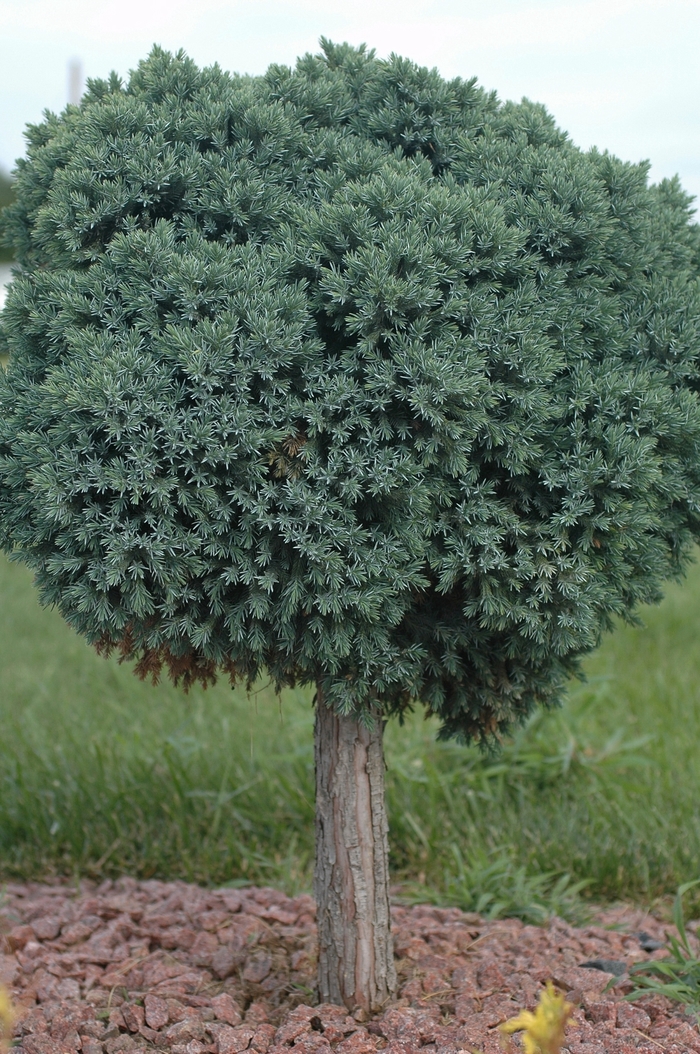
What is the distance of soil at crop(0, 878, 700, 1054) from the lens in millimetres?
2436

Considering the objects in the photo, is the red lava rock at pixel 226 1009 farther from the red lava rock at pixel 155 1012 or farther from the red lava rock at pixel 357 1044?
the red lava rock at pixel 357 1044

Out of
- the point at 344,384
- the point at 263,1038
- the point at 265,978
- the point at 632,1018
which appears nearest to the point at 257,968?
the point at 265,978

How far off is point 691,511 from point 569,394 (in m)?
0.46

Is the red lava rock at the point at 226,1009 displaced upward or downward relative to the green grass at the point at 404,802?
downward

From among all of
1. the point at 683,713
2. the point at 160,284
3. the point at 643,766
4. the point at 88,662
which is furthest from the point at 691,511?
the point at 88,662

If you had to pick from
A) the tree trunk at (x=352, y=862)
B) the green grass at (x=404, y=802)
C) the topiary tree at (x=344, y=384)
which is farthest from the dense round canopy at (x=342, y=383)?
the green grass at (x=404, y=802)

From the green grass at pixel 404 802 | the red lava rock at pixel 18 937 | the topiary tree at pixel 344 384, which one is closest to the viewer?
the topiary tree at pixel 344 384

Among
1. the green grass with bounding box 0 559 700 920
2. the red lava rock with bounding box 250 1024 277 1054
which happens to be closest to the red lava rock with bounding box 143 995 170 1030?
the red lava rock with bounding box 250 1024 277 1054

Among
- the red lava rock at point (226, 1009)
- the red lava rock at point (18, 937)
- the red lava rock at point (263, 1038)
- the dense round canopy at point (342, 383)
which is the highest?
the dense round canopy at point (342, 383)

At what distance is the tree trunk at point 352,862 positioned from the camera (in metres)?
2.62

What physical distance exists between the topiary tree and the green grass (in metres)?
1.22

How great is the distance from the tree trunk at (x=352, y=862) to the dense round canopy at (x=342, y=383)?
33cm

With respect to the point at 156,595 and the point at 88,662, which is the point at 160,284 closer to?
the point at 156,595

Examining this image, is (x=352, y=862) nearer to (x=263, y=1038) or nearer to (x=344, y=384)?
(x=263, y=1038)
